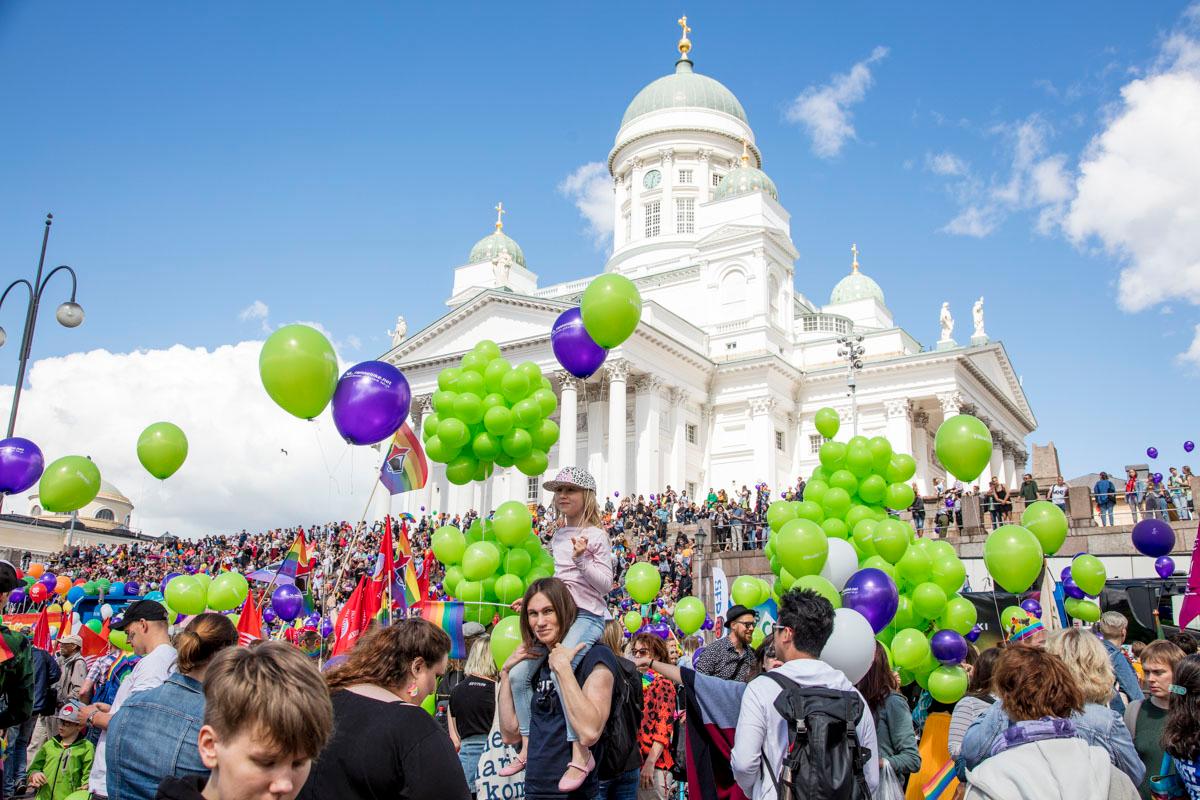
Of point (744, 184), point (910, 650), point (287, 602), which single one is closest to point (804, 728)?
point (910, 650)

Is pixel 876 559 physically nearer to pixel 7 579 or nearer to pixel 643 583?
pixel 643 583

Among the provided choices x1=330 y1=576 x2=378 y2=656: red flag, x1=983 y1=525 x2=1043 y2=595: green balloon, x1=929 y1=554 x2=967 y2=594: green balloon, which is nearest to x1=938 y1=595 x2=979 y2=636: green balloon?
x1=929 y1=554 x2=967 y2=594: green balloon

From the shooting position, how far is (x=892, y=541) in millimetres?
8453

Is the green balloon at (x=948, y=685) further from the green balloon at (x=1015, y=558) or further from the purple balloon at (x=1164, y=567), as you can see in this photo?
the purple balloon at (x=1164, y=567)

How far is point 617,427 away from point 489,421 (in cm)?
2577

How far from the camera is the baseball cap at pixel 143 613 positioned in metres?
4.85

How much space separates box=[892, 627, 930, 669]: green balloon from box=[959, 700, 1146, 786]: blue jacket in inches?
113

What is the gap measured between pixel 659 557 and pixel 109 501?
199ft

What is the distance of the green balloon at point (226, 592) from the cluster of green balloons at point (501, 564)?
289cm

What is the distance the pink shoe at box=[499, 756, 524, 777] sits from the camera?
15.3 feet

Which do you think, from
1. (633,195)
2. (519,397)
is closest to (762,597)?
(519,397)

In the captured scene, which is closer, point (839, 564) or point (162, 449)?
point (839, 564)

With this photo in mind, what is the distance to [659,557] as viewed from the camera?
23531 millimetres

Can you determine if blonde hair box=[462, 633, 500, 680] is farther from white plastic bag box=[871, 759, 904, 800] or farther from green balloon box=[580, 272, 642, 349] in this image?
green balloon box=[580, 272, 642, 349]
